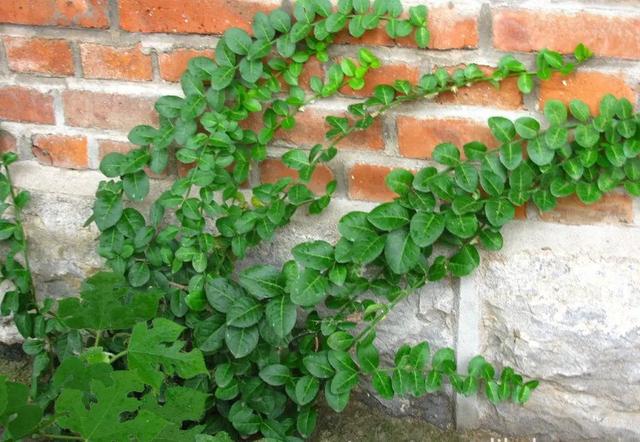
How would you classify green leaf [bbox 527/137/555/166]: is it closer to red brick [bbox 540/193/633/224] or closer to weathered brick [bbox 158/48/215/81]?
red brick [bbox 540/193/633/224]

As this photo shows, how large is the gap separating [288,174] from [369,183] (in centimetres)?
16

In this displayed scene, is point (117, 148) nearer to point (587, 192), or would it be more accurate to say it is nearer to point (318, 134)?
point (318, 134)

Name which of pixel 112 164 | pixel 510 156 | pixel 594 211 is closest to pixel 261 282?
pixel 112 164

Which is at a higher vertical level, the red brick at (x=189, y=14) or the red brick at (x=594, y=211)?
the red brick at (x=189, y=14)

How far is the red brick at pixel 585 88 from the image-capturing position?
1.45 m

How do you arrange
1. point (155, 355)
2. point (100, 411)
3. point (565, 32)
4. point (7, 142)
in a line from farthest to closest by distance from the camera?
point (7, 142) < point (565, 32) < point (155, 355) < point (100, 411)

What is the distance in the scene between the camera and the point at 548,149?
147 cm

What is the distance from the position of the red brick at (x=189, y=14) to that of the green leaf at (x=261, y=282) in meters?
0.45

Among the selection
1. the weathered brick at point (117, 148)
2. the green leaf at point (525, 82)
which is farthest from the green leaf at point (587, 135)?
the weathered brick at point (117, 148)

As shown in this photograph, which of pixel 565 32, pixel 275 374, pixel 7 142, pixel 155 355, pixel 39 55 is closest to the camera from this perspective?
pixel 155 355

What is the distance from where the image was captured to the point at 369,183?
5.42ft

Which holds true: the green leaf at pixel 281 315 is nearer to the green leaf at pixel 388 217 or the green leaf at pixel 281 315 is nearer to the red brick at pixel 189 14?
the green leaf at pixel 388 217

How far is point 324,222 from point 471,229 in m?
0.31

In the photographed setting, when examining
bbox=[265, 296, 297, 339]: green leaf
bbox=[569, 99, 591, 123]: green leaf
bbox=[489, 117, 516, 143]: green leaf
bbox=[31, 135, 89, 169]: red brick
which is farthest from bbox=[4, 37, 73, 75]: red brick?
bbox=[569, 99, 591, 123]: green leaf
